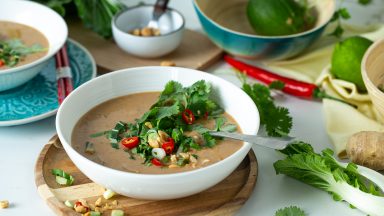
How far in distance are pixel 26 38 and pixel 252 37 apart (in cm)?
79

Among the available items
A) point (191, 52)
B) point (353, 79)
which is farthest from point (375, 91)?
point (191, 52)

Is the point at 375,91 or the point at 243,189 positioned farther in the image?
the point at 375,91

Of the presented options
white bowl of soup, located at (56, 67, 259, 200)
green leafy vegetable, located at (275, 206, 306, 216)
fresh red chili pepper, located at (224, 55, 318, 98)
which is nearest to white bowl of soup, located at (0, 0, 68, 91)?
white bowl of soup, located at (56, 67, 259, 200)

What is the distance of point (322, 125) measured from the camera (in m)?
2.19

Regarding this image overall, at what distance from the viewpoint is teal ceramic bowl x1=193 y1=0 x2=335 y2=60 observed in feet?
7.86

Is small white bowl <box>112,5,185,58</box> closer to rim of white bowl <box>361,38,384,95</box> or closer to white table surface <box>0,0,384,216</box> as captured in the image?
white table surface <box>0,0,384,216</box>

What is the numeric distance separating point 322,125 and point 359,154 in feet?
1.10

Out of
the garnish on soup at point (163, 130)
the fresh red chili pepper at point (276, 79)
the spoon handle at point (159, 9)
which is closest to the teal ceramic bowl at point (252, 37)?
the fresh red chili pepper at point (276, 79)

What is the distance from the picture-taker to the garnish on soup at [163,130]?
1.73 metres

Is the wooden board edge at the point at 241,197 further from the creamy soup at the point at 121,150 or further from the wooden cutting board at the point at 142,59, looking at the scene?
the wooden cutting board at the point at 142,59

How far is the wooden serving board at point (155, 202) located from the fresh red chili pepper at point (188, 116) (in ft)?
0.61

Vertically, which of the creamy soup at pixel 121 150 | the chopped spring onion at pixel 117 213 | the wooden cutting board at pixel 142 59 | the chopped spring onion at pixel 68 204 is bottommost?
the wooden cutting board at pixel 142 59

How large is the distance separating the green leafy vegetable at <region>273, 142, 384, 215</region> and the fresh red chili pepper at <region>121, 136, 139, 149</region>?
386mm

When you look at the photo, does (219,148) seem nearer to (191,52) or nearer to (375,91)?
(375,91)
